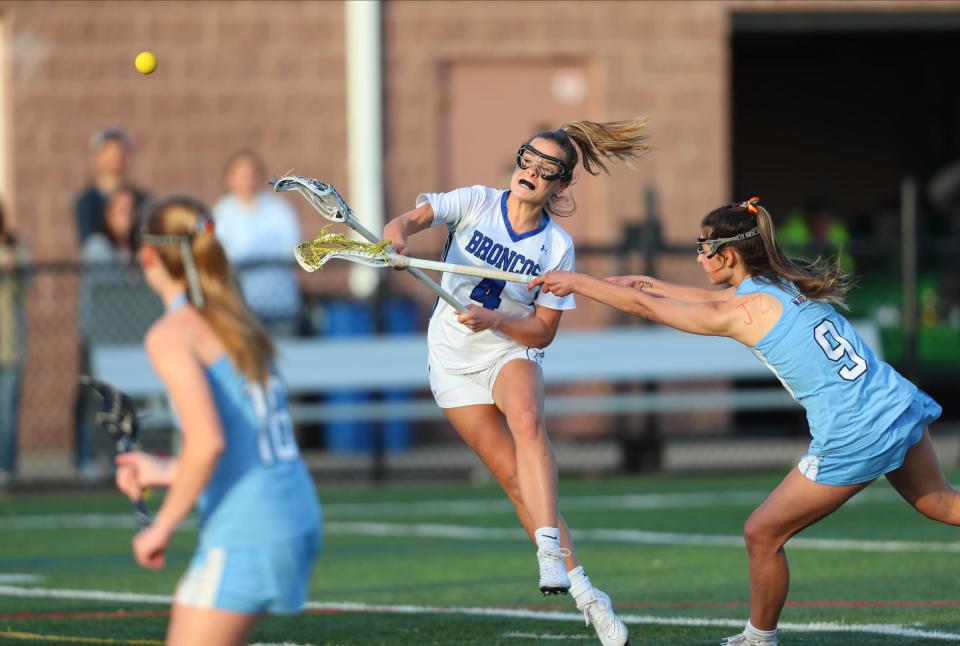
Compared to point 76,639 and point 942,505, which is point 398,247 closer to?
point 76,639

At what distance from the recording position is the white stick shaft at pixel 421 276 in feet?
21.3

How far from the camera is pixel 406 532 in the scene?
10789 millimetres

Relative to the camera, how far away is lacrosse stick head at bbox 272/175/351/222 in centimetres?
636

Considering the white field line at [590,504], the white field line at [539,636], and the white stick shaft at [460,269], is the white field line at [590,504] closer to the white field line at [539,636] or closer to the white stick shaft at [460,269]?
the white field line at [539,636]

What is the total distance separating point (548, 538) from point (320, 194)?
1673 millimetres

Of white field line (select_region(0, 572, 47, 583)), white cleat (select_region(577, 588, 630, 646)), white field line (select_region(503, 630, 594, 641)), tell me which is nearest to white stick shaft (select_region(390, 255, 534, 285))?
white cleat (select_region(577, 588, 630, 646))

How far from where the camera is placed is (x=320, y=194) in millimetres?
6387

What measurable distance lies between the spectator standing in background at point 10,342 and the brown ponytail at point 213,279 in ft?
27.6

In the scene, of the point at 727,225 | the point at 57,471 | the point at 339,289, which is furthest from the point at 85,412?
the point at 727,225

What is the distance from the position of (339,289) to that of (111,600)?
7.75 meters

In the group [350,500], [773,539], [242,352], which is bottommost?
[350,500]

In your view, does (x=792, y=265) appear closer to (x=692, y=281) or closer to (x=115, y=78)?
(x=692, y=281)

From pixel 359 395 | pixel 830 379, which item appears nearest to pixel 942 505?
pixel 830 379

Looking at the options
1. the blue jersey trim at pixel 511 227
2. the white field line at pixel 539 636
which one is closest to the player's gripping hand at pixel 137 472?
the white field line at pixel 539 636
